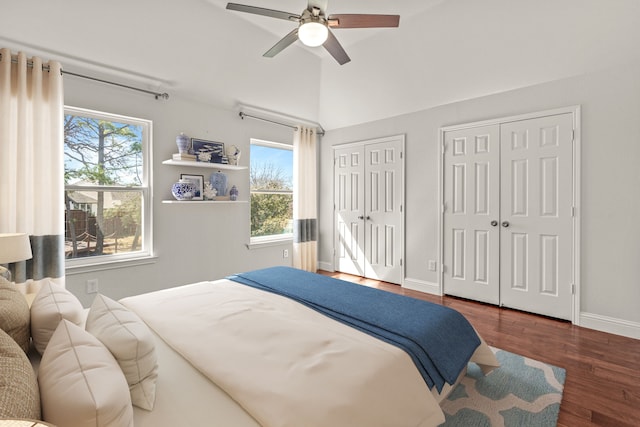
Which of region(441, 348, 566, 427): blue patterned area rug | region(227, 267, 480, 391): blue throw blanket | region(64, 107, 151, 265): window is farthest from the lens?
region(64, 107, 151, 265): window

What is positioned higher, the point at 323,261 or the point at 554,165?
the point at 554,165

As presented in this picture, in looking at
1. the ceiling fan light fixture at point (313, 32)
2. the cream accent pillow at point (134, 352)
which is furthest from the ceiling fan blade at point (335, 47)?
the cream accent pillow at point (134, 352)

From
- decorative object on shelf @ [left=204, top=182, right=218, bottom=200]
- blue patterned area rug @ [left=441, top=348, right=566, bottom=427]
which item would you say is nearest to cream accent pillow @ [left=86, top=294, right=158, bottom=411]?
blue patterned area rug @ [left=441, top=348, right=566, bottom=427]

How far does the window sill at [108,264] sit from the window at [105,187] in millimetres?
49

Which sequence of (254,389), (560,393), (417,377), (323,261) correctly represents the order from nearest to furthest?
(254,389)
(417,377)
(560,393)
(323,261)

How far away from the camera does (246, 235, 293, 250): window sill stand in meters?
4.34

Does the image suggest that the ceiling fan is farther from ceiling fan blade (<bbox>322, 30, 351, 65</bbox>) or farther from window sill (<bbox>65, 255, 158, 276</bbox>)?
window sill (<bbox>65, 255, 158, 276</bbox>)

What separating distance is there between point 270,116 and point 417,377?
3893 millimetres

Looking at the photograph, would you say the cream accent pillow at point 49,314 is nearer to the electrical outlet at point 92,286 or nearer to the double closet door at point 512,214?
the electrical outlet at point 92,286

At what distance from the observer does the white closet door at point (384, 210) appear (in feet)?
14.4

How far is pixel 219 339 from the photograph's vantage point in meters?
1.47

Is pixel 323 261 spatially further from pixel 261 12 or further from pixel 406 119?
pixel 261 12

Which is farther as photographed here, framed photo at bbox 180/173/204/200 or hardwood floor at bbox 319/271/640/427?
framed photo at bbox 180/173/204/200

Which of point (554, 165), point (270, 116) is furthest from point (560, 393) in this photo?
point (270, 116)
